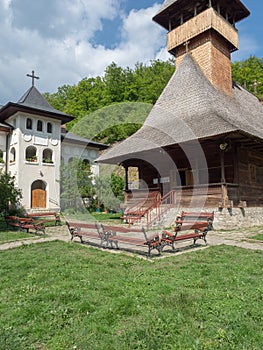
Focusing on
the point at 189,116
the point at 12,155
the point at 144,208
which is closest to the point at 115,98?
the point at 12,155

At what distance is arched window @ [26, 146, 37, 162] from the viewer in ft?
67.2

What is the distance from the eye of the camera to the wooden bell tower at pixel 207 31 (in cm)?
1548

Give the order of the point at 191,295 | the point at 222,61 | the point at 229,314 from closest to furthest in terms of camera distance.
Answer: the point at 229,314 → the point at 191,295 → the point at 222,61

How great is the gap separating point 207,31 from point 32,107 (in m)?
12.4

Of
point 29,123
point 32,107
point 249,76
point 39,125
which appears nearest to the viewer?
point 32,107

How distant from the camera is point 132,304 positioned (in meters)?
3.26

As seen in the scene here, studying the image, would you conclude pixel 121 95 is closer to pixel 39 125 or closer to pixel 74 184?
pixel 39 125

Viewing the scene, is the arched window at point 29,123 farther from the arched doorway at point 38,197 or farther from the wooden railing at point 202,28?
the wooden railing at point 202,28

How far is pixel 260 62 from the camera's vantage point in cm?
3756

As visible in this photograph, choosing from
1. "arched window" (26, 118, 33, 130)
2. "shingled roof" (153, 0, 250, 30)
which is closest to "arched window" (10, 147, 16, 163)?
"arched window" (26, 118, 33, 130)

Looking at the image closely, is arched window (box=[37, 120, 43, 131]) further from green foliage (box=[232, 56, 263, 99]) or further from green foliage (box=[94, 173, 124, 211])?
green foliage (box=[232, 56, 263, 99])

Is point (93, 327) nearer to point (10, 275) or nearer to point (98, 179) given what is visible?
point (10, 275)

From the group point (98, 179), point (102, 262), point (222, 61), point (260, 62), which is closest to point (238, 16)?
point (222, 61)

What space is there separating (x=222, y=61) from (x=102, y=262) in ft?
49.3
